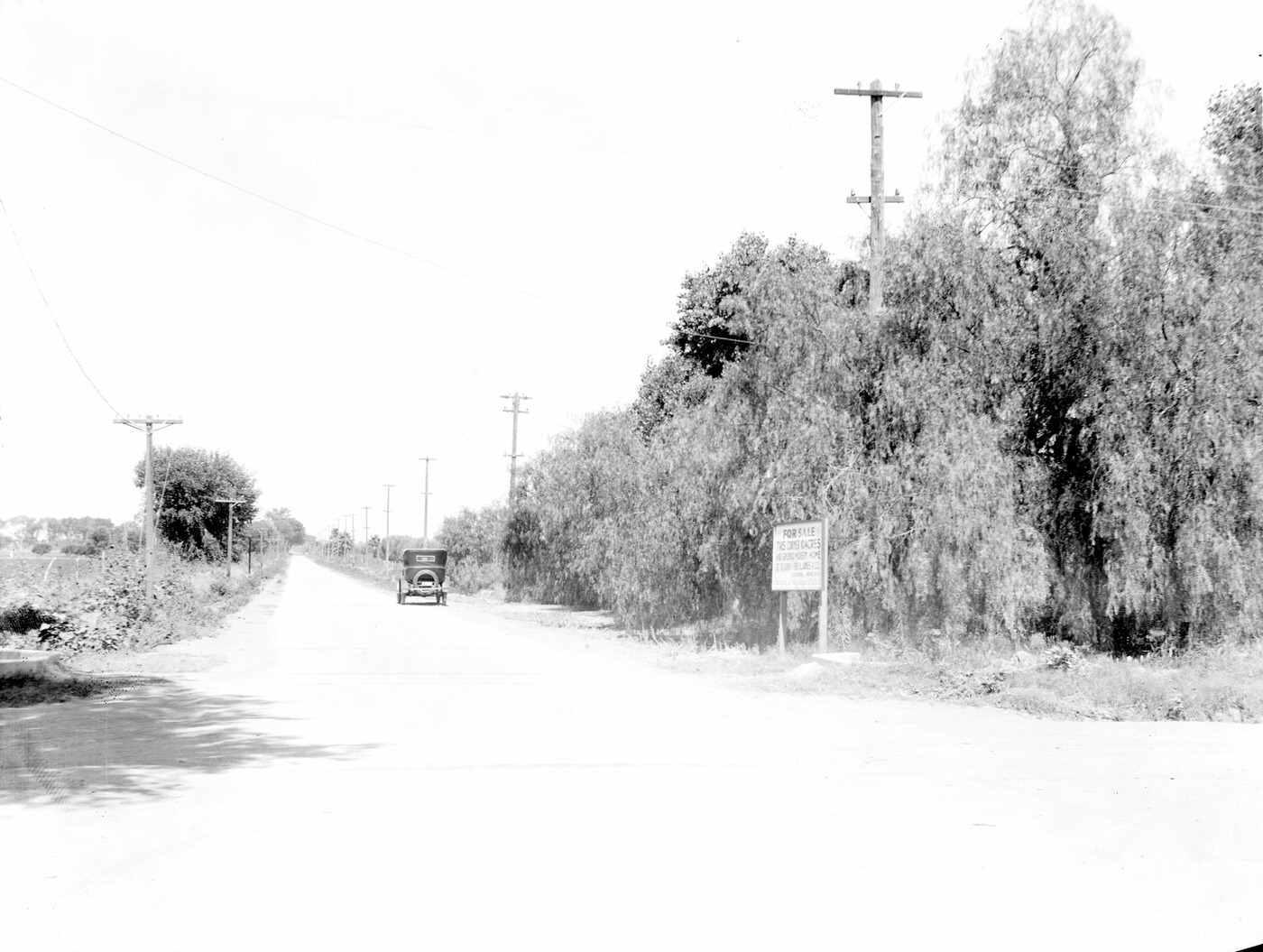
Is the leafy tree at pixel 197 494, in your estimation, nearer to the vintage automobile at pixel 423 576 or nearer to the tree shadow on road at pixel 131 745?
the vintage automobile at pixel 423 576

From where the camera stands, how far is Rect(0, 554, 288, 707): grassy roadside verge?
14.6m

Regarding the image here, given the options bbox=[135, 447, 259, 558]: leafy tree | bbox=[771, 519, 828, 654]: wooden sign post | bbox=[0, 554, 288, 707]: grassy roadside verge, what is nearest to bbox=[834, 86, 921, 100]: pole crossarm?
bbox=[771, 519, 828, 654]: wooden sign post

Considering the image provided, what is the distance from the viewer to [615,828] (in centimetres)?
699

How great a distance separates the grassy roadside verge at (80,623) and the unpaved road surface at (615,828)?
1500 mm

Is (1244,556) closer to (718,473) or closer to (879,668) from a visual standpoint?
(879,668)

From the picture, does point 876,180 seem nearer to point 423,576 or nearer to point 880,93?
point 880,93

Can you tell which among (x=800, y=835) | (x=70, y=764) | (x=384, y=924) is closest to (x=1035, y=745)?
(x=800, y=835)

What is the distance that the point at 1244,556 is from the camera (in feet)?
57.6

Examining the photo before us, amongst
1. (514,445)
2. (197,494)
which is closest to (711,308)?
(514,445)

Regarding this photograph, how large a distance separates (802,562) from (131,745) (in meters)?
12.2

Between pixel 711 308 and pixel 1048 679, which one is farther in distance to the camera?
pixel 711 308

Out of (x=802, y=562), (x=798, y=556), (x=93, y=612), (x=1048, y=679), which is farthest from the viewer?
(x=93, y=612)

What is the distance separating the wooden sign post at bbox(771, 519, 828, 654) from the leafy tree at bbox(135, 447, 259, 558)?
64932 millimetres

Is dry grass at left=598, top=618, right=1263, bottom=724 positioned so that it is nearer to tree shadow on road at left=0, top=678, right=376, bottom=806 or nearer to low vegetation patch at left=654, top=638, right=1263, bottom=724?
low vegetation patch at left=654, top=638, right=1263, bottom=724
